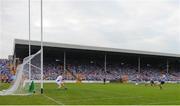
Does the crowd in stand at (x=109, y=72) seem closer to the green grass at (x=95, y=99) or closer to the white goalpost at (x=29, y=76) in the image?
the white goalpost at (x=29, y=76)

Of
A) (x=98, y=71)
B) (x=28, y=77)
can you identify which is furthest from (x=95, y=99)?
(x=98, y=71)

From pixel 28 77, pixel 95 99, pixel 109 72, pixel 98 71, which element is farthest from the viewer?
pixel 109 72

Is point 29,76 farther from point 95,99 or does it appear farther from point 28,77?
point 95,99

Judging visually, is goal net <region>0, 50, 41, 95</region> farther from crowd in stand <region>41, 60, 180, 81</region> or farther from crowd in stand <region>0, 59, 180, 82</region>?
crowd in stand <region>41, 60, 180, 81</region>

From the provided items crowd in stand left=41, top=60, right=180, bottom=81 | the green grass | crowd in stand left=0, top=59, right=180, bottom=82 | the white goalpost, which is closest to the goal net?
the white goalpost

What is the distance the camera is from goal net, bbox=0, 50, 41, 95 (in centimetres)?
3250

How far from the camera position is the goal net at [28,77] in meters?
32.5

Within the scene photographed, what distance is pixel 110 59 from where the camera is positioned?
94250mm

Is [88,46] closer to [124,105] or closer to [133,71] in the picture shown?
[133,71]

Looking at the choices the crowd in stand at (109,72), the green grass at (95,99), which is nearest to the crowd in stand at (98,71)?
the crowd in stand at (109,72)

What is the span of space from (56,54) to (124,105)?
65.3 meters

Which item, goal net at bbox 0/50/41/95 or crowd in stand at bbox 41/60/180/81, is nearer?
goal net at bbox 0/50/41/95

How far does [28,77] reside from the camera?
121ft

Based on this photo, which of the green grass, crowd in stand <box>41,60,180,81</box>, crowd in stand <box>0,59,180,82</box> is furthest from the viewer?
crowd in stand <box>41,60,180,81</box>
